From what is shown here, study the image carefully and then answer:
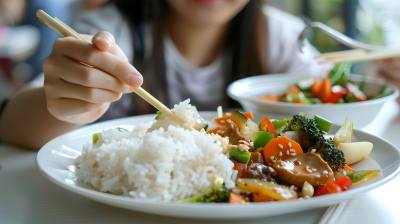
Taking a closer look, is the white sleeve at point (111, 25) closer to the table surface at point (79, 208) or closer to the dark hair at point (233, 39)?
the dark hair at point (233, 39)

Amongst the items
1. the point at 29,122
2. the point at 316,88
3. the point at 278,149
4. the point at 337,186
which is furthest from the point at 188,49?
the point at 337,186

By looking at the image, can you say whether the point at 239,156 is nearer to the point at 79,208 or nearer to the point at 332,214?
the point at 332,214

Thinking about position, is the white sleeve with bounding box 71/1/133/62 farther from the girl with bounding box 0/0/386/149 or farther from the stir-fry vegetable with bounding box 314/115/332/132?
the stir-fry vegetable with bounding box 314/115/332/132

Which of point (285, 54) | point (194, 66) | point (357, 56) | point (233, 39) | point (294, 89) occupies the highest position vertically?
point (357, 56)

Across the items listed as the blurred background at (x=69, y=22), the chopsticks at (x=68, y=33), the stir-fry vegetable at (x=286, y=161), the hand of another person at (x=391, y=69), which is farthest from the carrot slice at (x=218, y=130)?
the blurred background at (x=69, y=22)

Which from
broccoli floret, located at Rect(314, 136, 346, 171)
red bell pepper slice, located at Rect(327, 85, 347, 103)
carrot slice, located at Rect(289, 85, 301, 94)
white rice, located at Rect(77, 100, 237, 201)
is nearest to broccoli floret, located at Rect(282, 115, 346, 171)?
broccoli floret, located at Rect(314, 136, 346, 171)

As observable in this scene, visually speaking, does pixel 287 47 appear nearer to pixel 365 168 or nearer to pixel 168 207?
pixel 365 168
